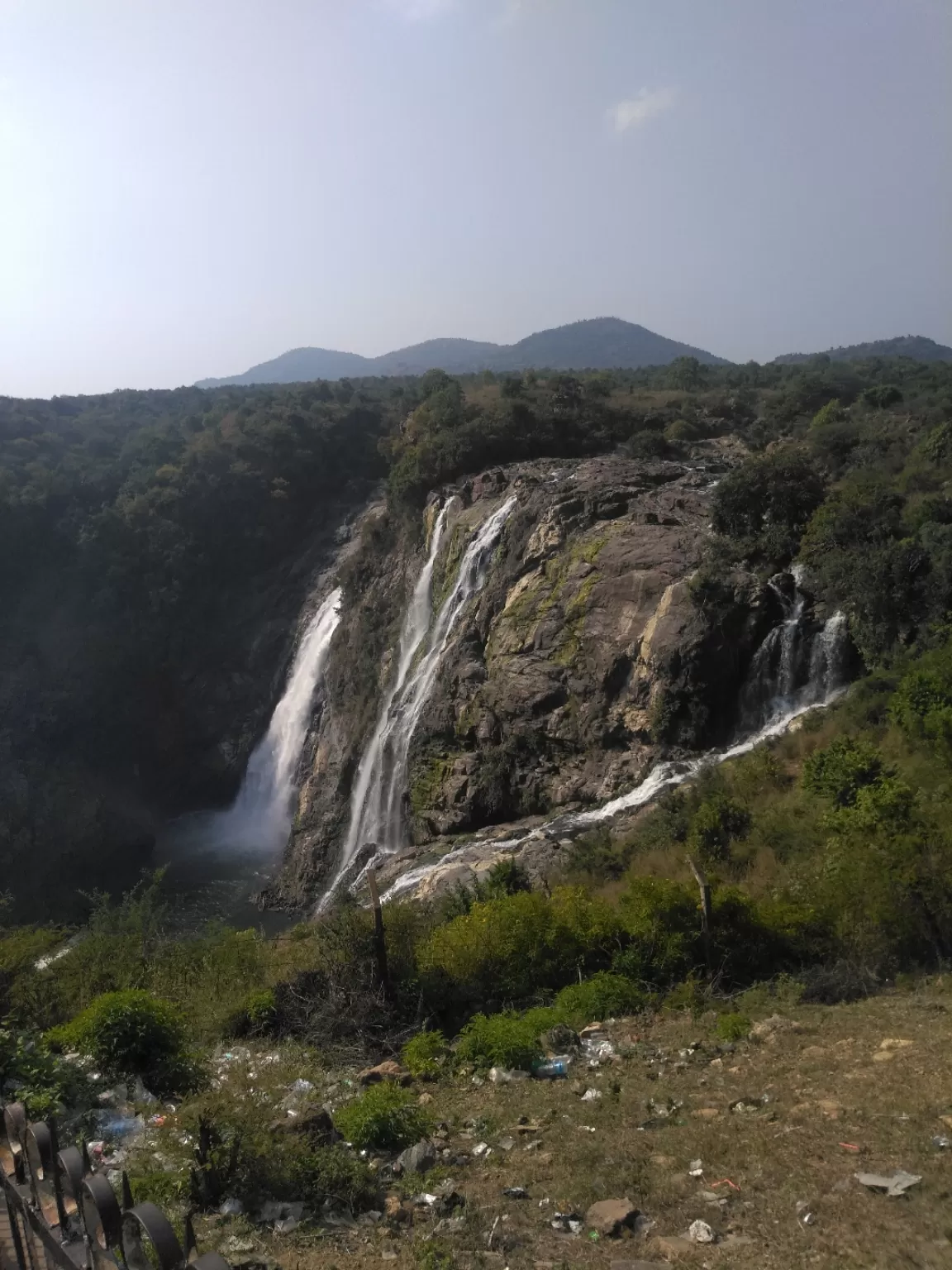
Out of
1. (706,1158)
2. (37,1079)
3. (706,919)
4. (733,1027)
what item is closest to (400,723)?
(706,919)

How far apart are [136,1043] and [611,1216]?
12.3 feet

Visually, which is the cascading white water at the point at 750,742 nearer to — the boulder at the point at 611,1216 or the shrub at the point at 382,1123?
the shrub at the point at 382,1123

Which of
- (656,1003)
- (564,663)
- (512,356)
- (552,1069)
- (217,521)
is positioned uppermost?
(512,356)

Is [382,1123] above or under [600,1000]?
above

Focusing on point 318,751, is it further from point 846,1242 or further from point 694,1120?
point 846,1242

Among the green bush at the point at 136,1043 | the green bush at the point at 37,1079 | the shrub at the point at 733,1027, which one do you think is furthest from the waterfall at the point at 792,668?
the green bush at the point at 37,1079

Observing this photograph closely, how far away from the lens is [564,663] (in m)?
18.2

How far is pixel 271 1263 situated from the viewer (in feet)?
12.7

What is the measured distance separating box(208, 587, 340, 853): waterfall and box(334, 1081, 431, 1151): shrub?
21.9 metres

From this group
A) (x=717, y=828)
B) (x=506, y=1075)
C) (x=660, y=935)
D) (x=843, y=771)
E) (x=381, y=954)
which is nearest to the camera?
(x=506, y=1075)

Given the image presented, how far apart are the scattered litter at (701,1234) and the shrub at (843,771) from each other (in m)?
7.47

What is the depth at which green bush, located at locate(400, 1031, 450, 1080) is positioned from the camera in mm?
6648

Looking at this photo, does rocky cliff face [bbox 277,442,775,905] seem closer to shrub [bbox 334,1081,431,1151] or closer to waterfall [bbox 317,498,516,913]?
waterfall [bbox 317,498,516,913]

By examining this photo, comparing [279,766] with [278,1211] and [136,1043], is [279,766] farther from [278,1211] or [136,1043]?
[278,1211]
